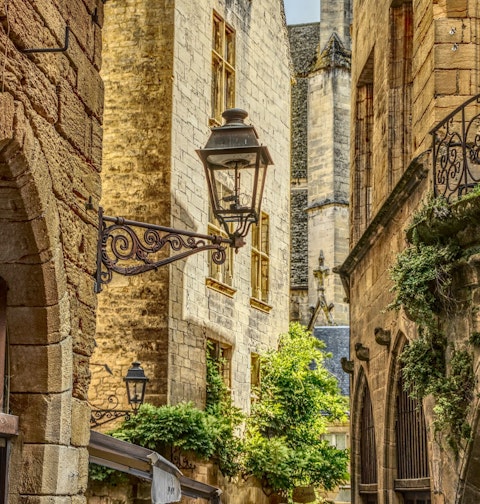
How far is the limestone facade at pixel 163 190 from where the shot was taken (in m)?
15.6

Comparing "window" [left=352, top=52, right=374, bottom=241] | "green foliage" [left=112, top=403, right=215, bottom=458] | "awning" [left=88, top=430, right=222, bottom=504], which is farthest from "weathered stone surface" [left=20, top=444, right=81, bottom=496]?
"window" [left=352, top=52, right=374, bottom=241]

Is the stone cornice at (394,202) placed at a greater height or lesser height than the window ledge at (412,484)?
greater

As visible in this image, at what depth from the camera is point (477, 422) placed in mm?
8422

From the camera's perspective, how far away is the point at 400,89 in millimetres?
12797

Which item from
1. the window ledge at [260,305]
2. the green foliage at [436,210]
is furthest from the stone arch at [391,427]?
the window ledge at [260,305]

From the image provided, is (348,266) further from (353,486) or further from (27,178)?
(27,178)

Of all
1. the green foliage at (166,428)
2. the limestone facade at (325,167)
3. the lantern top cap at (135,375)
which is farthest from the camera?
the limestone facade at (325,167)

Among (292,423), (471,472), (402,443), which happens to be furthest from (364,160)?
(471,472)

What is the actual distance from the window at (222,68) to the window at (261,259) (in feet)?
7.66

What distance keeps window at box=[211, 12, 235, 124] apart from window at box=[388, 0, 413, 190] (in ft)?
17.5

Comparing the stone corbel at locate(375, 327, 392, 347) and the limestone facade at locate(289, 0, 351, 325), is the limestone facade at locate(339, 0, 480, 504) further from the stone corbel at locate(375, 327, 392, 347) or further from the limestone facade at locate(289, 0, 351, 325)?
the limestone facade at locate(289, 0, 351, 325)

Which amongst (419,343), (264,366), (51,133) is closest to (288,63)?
(264,366)

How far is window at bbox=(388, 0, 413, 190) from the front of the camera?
12.7 metres

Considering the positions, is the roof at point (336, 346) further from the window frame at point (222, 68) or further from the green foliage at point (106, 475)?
the green foliage at point (106, 475)
